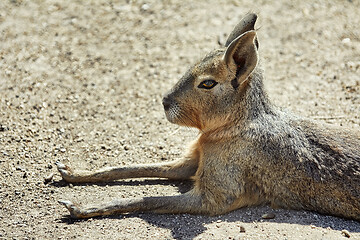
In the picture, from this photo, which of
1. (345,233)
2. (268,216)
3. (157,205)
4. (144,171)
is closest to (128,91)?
(144,171)

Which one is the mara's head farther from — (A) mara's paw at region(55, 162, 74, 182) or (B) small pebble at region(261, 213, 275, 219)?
(A) mara's paw at region(55, 162, 74, 182)

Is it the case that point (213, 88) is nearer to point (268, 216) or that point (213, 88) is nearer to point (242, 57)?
point (242, 57)

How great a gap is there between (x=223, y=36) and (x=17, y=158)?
4741mm

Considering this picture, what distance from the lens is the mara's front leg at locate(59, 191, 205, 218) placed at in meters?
5.52

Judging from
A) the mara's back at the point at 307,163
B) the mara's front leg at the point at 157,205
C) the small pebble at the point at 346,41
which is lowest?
the mara's front leg at the point at 157,205

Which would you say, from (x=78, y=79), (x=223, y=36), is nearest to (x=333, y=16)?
(x=223, y=36)

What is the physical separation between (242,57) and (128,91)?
10.6 feet

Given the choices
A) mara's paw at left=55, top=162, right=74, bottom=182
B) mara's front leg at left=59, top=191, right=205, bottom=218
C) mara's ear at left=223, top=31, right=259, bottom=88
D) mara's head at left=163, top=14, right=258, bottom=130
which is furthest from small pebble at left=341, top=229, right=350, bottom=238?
mara's paw at left=55, top=162, right=74, bottom=182

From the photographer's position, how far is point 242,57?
17.7 ft

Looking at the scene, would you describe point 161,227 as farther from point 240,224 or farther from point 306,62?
point 306,62

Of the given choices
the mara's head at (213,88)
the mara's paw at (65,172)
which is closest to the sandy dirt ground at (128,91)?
the mara's paw at (65,172)

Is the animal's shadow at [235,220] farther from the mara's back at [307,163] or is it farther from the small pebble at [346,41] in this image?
Result: the small pebble at [346,41]

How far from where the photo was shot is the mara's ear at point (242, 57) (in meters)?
5.21

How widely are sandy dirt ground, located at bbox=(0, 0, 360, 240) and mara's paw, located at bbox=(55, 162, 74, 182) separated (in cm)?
11
